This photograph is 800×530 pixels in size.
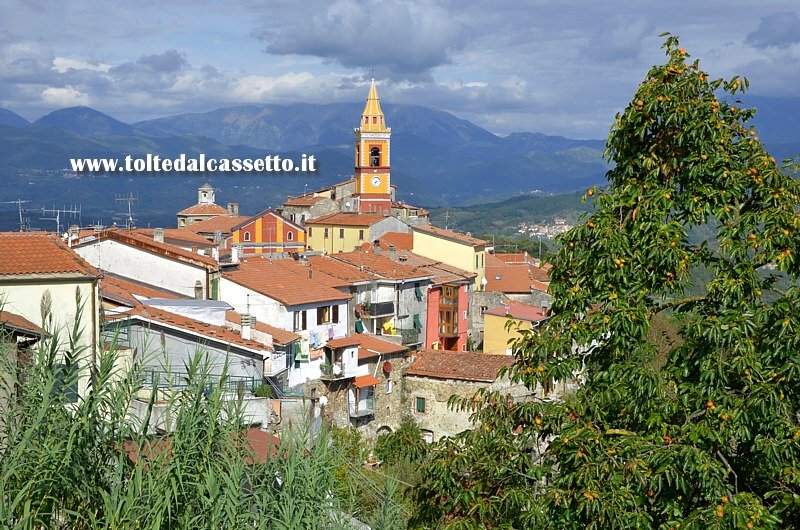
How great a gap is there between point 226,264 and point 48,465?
27.2m

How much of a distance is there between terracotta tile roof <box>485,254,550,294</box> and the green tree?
45.9 metres

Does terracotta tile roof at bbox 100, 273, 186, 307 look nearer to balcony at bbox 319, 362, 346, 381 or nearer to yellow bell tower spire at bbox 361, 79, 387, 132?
balcony at bbox 319, 362, 346, 381

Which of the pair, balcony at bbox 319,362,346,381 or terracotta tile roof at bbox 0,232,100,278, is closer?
terracotta tile roof at bbox 0,232,100,278

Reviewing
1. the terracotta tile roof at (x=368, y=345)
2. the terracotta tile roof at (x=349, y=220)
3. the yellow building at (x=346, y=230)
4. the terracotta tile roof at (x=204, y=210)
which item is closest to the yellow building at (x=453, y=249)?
the yellow building at (x=346, y=230)

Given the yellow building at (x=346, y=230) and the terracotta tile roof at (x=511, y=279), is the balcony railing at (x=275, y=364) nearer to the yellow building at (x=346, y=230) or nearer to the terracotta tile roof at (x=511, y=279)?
the terracotta tile roof at (x=511, y=279)

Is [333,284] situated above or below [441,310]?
above

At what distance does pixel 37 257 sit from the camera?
1922 cm

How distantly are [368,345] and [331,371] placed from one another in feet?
8.90

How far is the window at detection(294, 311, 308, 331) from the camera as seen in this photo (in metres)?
31.6

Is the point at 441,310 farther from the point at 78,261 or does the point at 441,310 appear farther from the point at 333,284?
the point at 78,261

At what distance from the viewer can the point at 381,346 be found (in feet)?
110

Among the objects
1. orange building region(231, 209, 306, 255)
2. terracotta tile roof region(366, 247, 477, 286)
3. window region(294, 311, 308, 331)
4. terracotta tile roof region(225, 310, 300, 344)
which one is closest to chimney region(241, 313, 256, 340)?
terracotta tile roof region(225, 310, 300, 344)

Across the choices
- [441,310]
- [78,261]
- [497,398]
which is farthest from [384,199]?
[497,398]

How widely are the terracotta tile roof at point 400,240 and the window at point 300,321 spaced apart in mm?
26467
